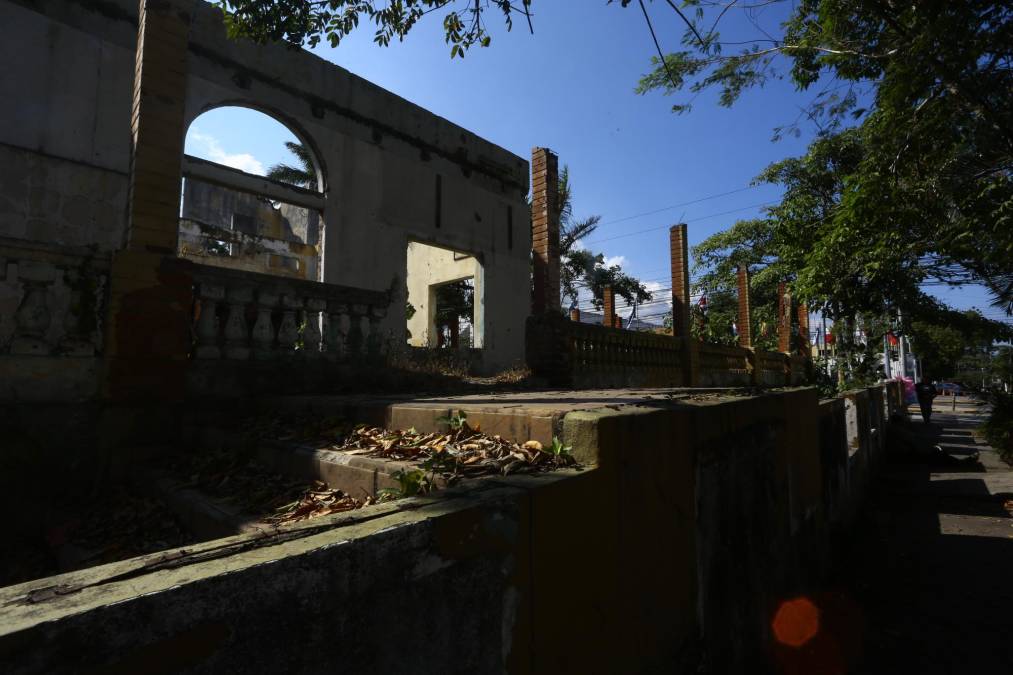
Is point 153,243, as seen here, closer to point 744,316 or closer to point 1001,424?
point 744,316

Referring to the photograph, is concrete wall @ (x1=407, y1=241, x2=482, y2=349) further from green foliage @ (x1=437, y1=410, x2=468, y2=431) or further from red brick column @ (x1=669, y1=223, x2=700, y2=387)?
green foliage @ (x1=437, y1=410, x2=468, y2=431)

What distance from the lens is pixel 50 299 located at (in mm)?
3037

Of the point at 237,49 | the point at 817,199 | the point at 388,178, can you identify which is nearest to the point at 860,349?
the point at 817,199

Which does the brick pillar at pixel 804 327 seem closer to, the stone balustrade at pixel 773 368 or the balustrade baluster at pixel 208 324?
the stone balustrade at pixel 773 368

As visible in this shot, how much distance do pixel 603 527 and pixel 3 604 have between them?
1485 millimetres

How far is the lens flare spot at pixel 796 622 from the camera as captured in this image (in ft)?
11.8

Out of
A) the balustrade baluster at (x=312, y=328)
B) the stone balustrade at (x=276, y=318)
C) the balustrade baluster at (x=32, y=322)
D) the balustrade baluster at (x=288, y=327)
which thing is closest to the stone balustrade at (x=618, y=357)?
the stone balustrade at (x=276, y=318)

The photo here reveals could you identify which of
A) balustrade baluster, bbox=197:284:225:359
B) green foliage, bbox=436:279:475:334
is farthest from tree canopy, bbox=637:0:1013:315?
green foliage, bbox=436:279:475:334

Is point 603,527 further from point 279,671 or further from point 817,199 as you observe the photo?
point 817,199

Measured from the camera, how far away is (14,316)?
294 centimetres

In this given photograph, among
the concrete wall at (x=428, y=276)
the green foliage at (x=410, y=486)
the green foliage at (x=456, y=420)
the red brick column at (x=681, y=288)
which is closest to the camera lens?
the green foliage at (x=410, y=486)

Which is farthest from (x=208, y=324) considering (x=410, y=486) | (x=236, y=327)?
(x=410, y=486)

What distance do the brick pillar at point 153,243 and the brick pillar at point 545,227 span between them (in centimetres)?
470

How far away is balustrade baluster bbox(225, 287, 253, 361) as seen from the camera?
382 cm
